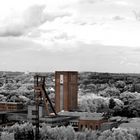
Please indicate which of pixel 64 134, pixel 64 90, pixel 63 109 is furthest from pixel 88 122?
pixel 64 90

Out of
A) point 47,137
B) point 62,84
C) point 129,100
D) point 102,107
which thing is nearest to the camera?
point 47,137

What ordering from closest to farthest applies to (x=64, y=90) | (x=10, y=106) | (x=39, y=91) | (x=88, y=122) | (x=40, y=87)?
(x=39, y=91) → (x=40, y=87) → (x=88, y=122) → (x=64, y=90) → (x=10, y=106)

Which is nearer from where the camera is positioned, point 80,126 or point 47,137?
point 47,137

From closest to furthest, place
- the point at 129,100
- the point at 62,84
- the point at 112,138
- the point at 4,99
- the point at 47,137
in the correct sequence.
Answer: the point at 112,138
the point at 47,137
the point at 62,84
the point at 129,100
the point at 4,99

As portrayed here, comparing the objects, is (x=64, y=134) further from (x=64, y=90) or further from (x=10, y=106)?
(x=10, y=106)

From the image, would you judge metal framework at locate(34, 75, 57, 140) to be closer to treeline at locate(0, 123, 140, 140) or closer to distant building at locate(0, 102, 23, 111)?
treeline at locate(0, 123, 140, 140)

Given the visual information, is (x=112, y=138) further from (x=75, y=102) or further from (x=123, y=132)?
(x=75, y=102)

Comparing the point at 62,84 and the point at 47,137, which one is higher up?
the point at 62,84

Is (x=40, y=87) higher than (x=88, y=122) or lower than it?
higher

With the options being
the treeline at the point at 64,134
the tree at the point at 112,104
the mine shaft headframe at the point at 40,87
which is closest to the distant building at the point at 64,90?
the mine shaft headframe at the point at 40,87

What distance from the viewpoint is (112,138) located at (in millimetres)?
39656

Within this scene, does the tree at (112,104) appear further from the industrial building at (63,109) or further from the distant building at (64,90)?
the distant building at (64,90)

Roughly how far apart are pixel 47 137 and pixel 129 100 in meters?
46.9

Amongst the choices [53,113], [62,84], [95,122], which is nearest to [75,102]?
[62,84]
